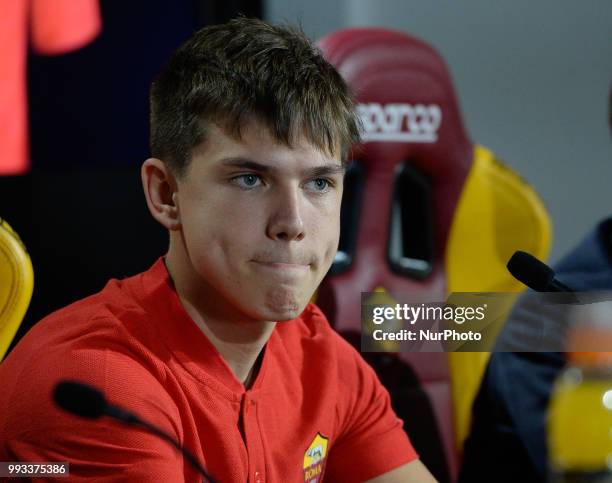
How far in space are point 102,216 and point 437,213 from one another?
1.93ft

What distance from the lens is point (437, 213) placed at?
1636 millimetres

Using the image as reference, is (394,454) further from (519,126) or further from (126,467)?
(519,126)

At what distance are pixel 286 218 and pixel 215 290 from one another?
0.47 ft

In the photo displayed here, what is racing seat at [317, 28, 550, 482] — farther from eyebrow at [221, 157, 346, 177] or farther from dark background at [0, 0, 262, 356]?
eyebrow at [221, 157, 346, 177]

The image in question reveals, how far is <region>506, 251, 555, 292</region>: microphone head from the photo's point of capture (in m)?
0.89

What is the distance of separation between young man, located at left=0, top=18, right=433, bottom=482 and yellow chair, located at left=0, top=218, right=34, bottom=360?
2.4 inches

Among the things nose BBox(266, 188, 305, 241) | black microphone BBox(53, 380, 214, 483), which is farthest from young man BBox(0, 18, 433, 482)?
black microphone BBox(53, 380, 214, 483)

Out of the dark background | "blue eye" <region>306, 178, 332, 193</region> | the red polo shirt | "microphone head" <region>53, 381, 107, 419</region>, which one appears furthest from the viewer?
the dark background

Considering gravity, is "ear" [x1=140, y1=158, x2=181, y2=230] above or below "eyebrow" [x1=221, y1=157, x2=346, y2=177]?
below

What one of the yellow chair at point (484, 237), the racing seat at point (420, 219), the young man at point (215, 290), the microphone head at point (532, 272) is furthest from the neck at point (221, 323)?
the yellow chair at point (484, 237)

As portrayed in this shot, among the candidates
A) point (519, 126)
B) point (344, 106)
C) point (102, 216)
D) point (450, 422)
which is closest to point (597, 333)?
point (344, 106)

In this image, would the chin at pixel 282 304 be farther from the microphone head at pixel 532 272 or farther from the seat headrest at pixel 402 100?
the seat headrest at pixel 402 100
